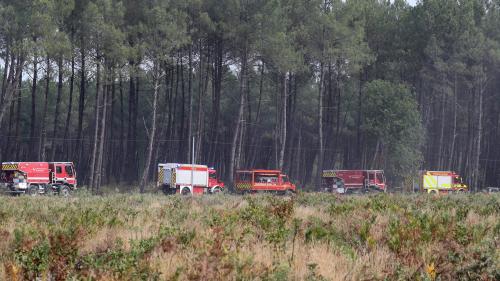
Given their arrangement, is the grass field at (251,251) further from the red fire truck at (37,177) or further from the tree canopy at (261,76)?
the tree canopy at (261,76)

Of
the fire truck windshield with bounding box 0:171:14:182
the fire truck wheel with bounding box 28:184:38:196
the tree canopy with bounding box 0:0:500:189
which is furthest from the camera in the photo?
the tree canopy with bounding box 0:0:500:189

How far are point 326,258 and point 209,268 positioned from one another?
2.12 metres

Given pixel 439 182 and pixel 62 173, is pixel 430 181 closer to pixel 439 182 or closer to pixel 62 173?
pixel 439 182

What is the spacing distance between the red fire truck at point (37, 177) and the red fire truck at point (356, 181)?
64.9ft

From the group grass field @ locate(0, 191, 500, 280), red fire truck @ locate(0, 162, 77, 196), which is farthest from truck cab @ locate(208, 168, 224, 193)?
grass field @ locate(0, 191, 500, 280)

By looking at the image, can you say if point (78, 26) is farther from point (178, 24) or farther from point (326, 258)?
point (326, 258)

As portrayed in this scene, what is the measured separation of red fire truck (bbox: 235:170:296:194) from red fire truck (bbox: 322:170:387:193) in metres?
7.18

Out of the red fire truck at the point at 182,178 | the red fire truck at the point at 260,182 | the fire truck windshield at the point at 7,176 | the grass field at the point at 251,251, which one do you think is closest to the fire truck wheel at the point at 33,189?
the fire truck windshield at the point at 7,176

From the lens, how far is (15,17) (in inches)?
1706

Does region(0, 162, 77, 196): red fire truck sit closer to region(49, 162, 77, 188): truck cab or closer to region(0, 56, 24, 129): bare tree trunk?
region(49, 162, 77, 188): truck cab

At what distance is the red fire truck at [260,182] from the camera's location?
47094mm

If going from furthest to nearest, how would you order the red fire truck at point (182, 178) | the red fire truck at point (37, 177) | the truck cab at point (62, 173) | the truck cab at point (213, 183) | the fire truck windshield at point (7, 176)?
1. the truck cab at point (213, 183)
2. the red fire truck at point (182, 178)
3. the truck cab at point (62, 173)
4. the fire truck windshield at point (7, 176)
5. the red fire truck at point (37, 177)

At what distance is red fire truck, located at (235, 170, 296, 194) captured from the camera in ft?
155

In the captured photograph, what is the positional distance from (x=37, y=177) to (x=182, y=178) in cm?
916
